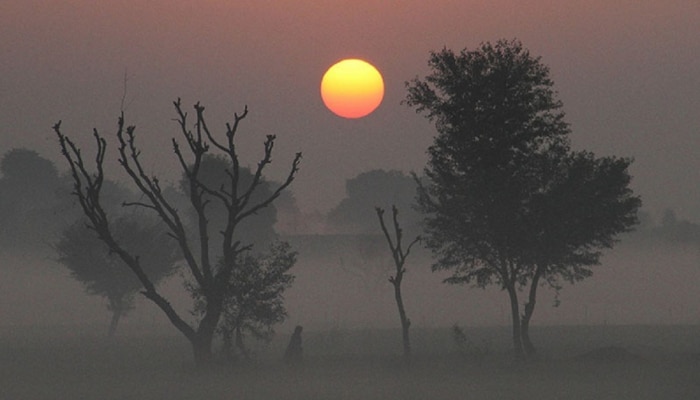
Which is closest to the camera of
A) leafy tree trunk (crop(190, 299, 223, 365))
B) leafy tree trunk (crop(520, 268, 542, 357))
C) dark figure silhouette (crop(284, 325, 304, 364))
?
leafy tree trunk (crop(190, 299, 223, 365))

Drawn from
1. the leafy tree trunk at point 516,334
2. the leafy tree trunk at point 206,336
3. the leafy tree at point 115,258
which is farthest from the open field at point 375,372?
the leafy tree at point 115,258

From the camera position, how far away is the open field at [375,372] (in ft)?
133

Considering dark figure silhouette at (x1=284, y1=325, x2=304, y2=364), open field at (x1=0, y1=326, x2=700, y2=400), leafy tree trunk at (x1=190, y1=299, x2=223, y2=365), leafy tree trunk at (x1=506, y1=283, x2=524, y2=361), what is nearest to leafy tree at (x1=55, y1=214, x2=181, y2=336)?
open field at (x1=0, y1=326, x2=700, y2=400)

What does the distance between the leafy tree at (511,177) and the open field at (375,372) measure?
6.32m

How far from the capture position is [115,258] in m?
82.9

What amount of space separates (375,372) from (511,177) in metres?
14.6

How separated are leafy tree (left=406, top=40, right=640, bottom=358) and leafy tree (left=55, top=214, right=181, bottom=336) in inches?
1325

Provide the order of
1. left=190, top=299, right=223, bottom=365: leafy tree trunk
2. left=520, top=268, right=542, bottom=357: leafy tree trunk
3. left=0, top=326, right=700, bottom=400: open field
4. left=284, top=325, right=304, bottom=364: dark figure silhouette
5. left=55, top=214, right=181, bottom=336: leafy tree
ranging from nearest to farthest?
left=0, top=326, right=700, bottom=400: open field < left=190, top=299, right=223, bottom=365: leafy tree trunk < left=284, top=325, right=304, bottom=364: dark figure silhouette < left=520, top=268, right=542, bottom=357: leafy tree trunk < left=55, top=214, right=181, bottom=336: leafy tree

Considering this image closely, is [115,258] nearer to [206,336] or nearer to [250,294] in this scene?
[250,294]

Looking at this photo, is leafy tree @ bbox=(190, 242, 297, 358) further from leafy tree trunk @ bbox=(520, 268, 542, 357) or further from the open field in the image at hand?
leafy tree trunk @ bbox=(520, 268, 542, 357)

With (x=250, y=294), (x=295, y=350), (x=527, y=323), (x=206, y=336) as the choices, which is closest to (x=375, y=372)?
(x=295, y=350)

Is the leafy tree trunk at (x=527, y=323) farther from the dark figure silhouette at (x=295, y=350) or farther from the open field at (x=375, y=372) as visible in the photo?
the dark figure silhouette at (x=295, y=350)

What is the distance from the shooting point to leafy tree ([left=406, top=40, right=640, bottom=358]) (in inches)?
2233

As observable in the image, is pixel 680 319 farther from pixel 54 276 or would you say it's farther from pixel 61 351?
pixel 54 276
